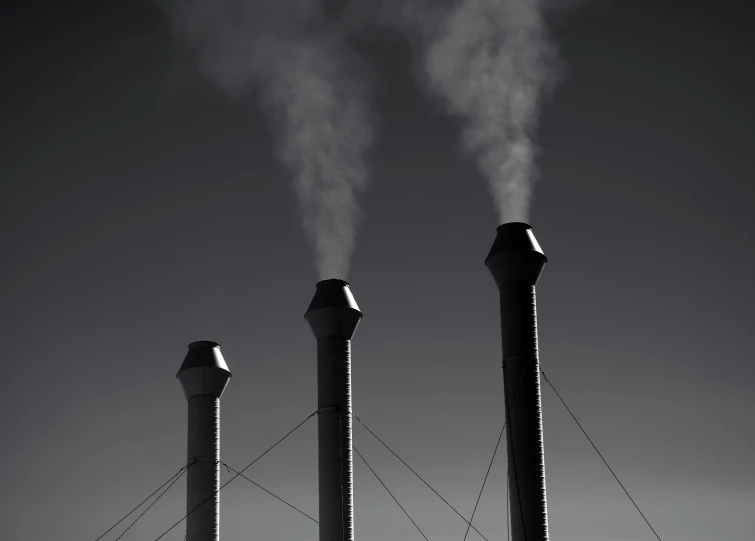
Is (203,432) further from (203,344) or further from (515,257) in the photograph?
(515,257)

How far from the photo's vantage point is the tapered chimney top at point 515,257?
35.7 m

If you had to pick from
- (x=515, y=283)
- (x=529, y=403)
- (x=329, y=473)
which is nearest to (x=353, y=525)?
(x=329, y=473)

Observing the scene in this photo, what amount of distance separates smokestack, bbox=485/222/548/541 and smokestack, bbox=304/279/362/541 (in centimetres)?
681

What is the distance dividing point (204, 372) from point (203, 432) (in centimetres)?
265

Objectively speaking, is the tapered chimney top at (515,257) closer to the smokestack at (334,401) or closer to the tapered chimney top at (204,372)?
the smokestack at (334,401)

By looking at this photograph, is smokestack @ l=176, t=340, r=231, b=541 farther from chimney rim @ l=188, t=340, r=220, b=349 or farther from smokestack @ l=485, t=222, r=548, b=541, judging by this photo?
smokestack @ l=485, t=222, r=548, b=541

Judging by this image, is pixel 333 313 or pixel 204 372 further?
pixel 204 372

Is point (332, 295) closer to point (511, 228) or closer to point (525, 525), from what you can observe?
point (511, 228)

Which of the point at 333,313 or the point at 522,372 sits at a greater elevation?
the point at 333,313

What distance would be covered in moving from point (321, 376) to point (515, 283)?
8926 mm

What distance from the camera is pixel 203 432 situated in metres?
44.6

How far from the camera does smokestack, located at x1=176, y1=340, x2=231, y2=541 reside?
142 feet

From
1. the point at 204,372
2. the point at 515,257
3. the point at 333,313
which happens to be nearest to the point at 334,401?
the point at 333,313

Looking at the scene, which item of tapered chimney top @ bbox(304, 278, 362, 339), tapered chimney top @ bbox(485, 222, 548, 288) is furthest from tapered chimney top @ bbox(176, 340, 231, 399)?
tapered chimney top @ bbox(485, 222, 548, 288)
